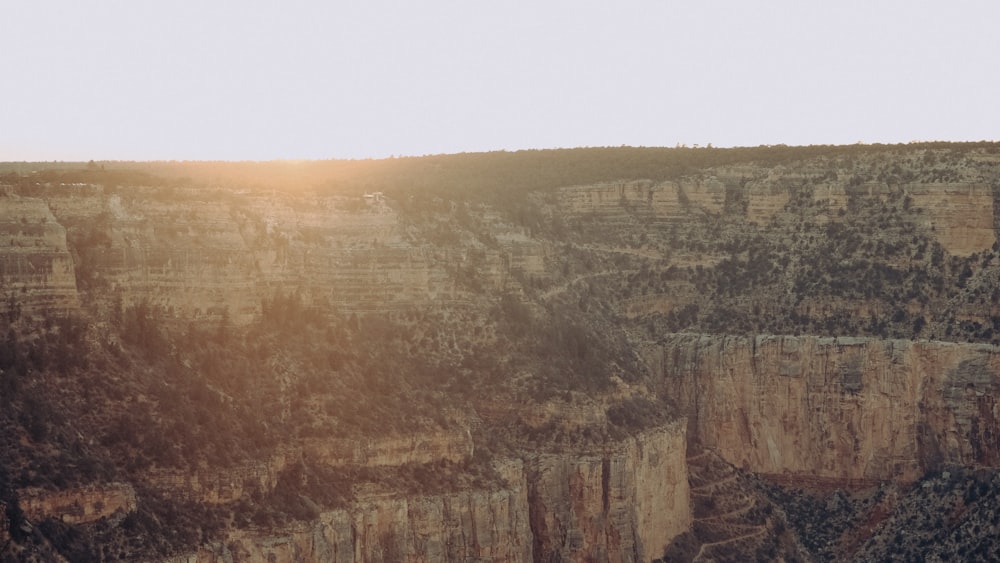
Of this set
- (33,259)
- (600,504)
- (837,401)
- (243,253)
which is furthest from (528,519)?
(837,401)

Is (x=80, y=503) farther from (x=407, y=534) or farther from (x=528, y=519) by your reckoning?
(x=528, y=519)

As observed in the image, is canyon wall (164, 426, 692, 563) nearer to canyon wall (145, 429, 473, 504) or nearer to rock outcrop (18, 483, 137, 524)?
canyon wall (145, 429, 473, 504)

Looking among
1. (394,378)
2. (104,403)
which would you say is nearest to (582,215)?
(394,378)

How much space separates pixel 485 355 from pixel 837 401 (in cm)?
1637

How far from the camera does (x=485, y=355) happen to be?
78.0 m

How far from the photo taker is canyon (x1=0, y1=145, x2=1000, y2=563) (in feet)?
208

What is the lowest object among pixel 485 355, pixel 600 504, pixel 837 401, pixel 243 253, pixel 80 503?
pixel 600 504

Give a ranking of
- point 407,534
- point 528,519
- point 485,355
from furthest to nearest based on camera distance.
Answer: point 485,355 < point 528,519 < point 407,534

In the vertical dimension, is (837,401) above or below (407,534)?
above

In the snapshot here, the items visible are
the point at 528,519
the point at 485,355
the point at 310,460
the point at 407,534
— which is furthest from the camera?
the point at 485,355

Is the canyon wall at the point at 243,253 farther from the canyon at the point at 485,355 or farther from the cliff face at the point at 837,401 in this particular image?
the cliff face at the point at 837,401

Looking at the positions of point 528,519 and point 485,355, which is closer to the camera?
point 528,519

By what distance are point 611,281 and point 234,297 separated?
25.1 metres

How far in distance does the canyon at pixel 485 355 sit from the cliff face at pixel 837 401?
0.32ft
